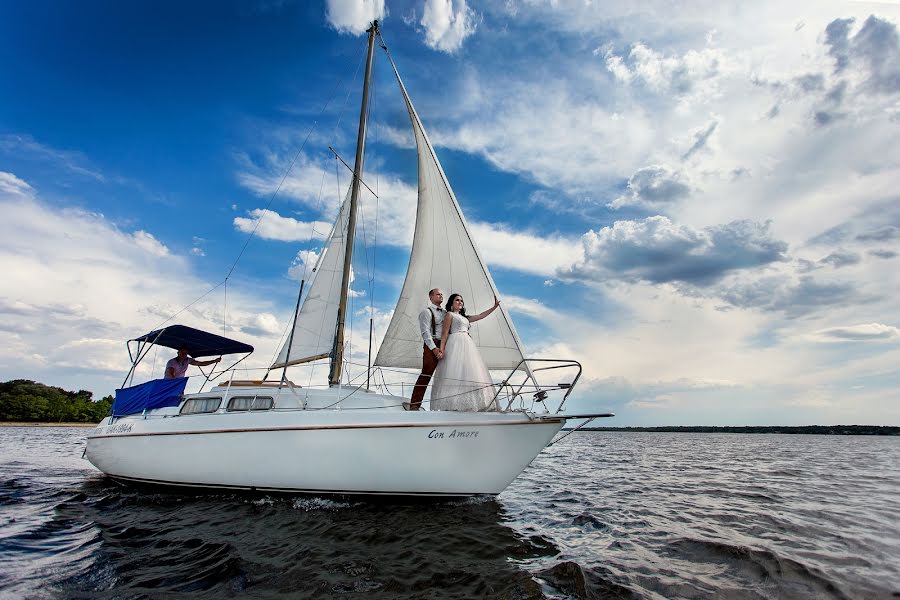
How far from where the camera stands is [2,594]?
4.09 m

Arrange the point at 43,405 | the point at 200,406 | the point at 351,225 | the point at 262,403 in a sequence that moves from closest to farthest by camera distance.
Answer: the point at 262,403 < the point at 200,406 < the point at 351,225 < the point at 43,405

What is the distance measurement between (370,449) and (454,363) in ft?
6.43

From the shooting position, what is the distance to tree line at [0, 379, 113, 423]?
68.8 meters

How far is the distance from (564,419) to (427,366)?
257 cm

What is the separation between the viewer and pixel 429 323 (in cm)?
754

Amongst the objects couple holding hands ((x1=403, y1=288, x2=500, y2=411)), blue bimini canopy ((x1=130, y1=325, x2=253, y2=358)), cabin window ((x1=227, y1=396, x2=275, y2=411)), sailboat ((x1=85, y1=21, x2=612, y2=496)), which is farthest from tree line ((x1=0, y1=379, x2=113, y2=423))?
couple holding hands ((x1=403, y1=288, x2=500, y2=411))

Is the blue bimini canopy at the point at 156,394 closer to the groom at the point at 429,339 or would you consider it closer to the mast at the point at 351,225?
the mast at the point at 351,225

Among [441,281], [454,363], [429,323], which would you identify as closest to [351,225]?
[441,281]

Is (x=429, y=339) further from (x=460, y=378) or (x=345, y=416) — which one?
(x=345, y=416)

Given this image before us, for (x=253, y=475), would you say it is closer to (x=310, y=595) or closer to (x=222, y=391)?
(x=222, y=391)

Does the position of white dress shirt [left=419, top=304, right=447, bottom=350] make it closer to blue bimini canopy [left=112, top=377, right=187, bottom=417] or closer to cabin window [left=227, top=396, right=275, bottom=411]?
cabin window [left=227, top=396, right=275, bottom=411]

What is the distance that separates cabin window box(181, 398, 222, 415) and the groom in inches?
165

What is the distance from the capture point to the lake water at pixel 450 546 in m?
4.24

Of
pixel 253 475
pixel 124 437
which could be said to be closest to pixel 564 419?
pixel 253 475
